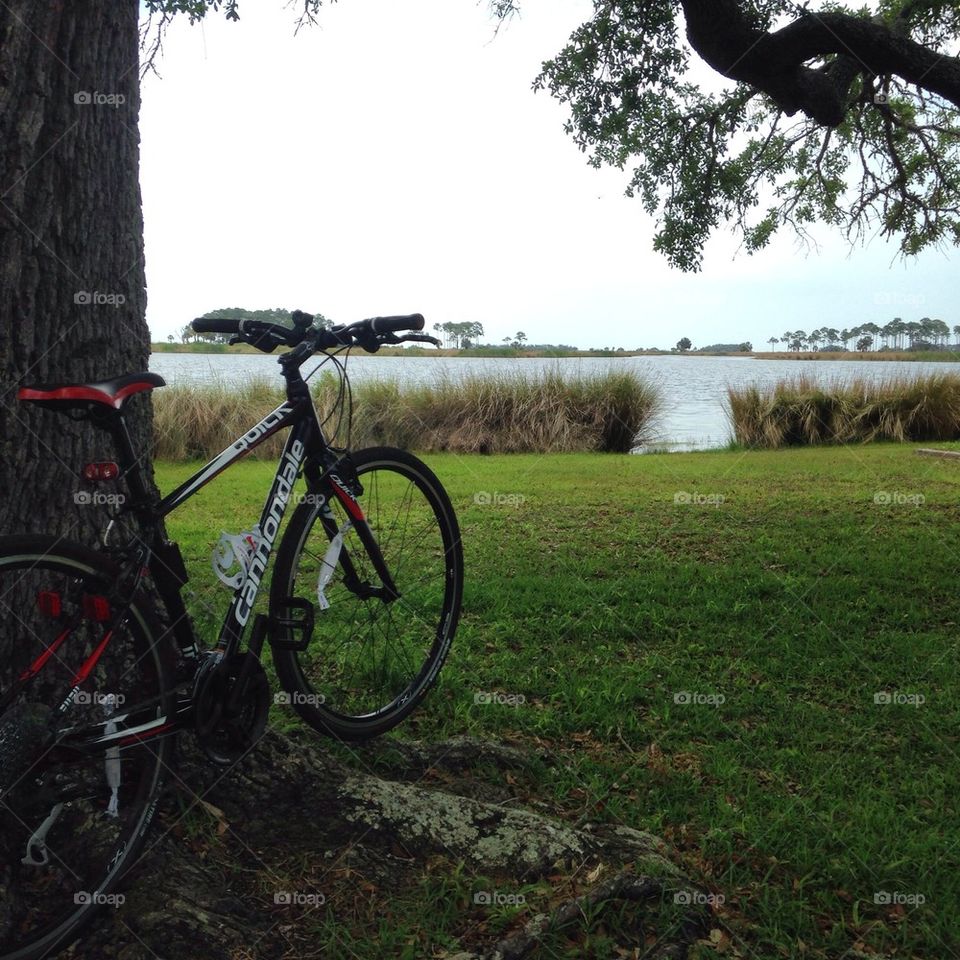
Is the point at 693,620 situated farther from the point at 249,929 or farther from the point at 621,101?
the point at 621,101

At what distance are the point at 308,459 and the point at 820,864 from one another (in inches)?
73.8

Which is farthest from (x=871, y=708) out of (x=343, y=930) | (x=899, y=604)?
(x=343, y=930)

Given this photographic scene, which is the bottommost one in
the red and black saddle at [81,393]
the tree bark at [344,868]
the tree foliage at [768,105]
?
the tree bark at [344,868]

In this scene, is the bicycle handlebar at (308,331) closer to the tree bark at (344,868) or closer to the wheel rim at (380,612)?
the wheel rim at (380,612)

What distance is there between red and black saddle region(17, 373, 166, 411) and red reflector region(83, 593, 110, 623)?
45cm

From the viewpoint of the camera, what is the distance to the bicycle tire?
1.87 meters

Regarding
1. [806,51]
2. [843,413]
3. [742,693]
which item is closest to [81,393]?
[742,693]

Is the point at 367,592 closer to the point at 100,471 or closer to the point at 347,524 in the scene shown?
the point at 347,524

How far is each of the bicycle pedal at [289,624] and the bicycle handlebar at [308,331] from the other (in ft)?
2.36

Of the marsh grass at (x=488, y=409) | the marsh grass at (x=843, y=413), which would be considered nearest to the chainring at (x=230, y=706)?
the marsh grass at (x=488, y=409)

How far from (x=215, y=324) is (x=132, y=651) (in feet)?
3.09

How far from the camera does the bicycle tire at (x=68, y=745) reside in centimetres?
187

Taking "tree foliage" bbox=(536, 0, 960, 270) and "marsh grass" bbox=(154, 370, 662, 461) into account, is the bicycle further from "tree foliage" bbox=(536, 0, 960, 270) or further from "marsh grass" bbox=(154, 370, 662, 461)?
"marsh grass" bbox=(154, 370, 662, 461)

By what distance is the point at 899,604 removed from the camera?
444 centimetres
